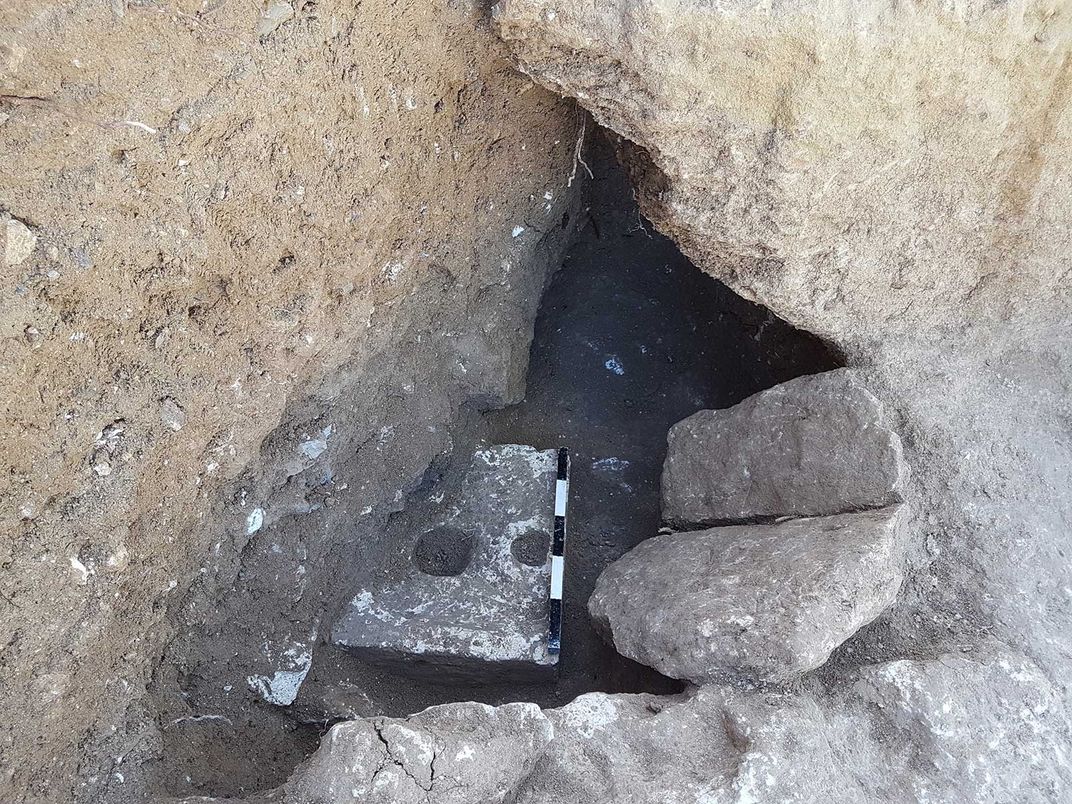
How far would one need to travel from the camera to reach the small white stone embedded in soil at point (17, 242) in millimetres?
1264

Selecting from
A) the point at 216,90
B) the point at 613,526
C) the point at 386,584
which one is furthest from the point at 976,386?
the point at 216,90

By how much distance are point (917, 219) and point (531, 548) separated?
1226 mm

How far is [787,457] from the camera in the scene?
1863 mm

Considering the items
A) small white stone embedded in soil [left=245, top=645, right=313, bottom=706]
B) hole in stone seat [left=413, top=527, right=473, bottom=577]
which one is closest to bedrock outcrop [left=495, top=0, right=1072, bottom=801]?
hole in stone seat [left=413, top=527, right=473, bottom=577]

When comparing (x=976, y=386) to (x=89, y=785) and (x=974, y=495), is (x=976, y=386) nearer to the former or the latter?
(x=974, y=495)

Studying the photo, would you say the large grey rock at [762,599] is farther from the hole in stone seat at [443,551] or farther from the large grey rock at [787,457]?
the hole in stone seat at [443,551]

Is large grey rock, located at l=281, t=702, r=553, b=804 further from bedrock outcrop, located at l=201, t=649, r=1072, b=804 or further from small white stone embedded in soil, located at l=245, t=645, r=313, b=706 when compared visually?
small white stone embedded in soil, located at l=245, t=645, r=313, b=706

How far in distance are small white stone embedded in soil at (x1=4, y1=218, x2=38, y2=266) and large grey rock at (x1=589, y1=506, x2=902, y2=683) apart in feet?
3.99

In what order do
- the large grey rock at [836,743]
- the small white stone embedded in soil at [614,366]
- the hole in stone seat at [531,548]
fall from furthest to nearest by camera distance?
the small white stone embedded in soil at [614,366], the hole in stone seat at [531,548], the large grey rock at [836,743]

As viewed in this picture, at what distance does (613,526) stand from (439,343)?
776 millimetres

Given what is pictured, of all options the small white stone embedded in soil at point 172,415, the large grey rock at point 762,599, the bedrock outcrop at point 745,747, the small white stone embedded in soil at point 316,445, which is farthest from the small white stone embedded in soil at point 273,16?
the large grey rock at point 762,599

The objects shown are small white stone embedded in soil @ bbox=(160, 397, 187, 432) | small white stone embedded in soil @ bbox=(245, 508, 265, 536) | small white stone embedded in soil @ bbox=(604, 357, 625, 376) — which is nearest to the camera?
small white stone embedded in soil @ bbox=(160, 397, 187, 432)

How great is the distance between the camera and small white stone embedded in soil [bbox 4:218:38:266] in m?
1.26

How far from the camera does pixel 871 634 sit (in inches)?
65.7
